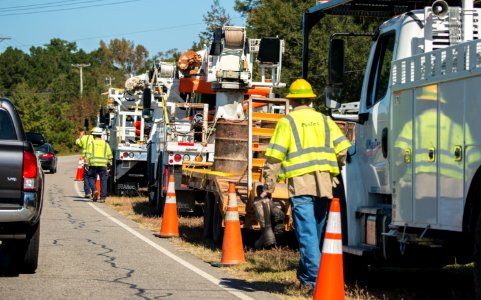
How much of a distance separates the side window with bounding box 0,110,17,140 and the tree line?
12.5 ft

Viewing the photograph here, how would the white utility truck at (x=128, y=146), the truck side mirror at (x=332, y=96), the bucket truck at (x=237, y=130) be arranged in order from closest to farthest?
the truck side mirror at (x=332, y=96) → the bucket truck at (x=237, y=130) → the white utility truck at (x=128, y=146)

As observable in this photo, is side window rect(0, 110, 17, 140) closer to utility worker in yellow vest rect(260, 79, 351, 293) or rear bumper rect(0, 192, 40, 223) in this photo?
rear bumper rect(0, 192, 40, 223)

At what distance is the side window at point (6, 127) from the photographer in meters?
11.1

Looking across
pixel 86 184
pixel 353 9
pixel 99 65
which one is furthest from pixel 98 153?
pixel 99 65

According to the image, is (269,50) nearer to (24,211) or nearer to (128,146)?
(24,211)

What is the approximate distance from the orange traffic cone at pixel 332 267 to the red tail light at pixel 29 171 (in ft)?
11.7

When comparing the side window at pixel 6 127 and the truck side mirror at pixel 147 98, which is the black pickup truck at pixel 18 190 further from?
the truck side mirror at pixel 147 98

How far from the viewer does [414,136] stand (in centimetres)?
862

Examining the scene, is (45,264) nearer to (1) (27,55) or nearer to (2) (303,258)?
(2) (303,258)

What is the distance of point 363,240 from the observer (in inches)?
387

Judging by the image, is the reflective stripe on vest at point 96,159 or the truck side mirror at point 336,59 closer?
the truck side mirror at point 336,59

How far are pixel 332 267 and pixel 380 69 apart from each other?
8.59ft

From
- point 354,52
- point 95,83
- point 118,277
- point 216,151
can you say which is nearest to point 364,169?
point 118,277

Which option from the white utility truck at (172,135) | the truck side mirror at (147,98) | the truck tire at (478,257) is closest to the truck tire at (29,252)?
the truck tire at (478,257)
